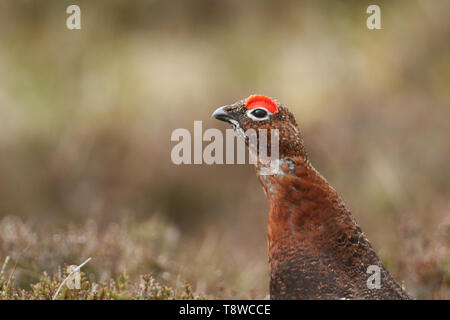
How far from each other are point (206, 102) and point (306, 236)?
6.95 metres

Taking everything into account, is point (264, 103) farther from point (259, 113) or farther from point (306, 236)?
point (306, 236)

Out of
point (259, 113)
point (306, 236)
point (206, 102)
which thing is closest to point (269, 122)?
point (259, 113)

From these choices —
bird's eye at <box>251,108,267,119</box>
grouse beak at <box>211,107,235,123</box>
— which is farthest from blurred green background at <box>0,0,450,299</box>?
bird's eye at <box>251,108,267,119</box>

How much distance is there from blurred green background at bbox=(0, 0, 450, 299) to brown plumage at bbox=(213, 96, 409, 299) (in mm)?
3732

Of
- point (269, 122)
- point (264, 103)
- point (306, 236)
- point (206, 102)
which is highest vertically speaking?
point (264, 103)

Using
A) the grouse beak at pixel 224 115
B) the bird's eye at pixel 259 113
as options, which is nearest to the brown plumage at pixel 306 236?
the bird's eye at pixel 259 113

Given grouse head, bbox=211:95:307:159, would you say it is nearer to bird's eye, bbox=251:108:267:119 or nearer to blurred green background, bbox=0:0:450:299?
bird's eye, bbox=251:108:267:119

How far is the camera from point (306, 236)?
2939mm

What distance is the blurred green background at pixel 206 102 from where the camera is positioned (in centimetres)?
830

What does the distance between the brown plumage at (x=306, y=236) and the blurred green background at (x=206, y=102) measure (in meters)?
3.73

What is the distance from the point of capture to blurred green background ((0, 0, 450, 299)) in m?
8.30

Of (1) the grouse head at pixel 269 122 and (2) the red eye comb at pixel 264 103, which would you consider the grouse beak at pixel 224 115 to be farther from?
(2) the red eye comb at pixel 264 103

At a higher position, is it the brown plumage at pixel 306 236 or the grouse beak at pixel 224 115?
the grouse beak at pixel 224 115

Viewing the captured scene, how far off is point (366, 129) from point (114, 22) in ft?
17.2
